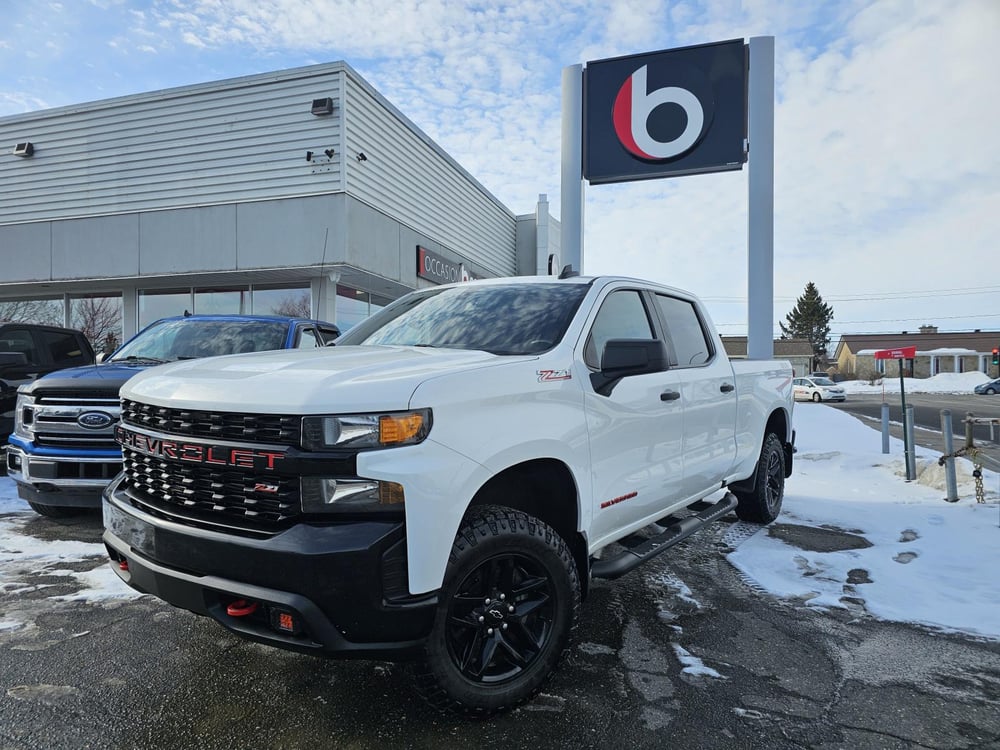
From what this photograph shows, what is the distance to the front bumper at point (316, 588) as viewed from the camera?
6.88 ft

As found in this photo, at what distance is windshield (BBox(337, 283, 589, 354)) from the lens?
316cm

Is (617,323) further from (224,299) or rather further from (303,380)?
(224,299)

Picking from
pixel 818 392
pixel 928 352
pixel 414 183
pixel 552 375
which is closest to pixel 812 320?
pixel 928 352

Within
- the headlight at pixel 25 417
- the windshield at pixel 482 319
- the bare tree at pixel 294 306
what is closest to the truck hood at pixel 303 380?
the windshield at pixel 482 319

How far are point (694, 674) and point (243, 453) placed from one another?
7.21 feet

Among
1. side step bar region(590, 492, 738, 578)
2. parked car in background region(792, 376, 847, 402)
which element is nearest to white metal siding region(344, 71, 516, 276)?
side step bar region(590, 492, 738, 578)

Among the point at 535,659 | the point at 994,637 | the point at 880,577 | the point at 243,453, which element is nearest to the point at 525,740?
the point at 535,659

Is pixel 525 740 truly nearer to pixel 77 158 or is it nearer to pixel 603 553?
pixel 603 553

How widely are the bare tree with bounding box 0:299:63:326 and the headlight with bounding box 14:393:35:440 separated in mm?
13791

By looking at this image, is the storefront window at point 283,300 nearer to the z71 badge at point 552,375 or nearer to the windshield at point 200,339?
the windshield at point 200,339

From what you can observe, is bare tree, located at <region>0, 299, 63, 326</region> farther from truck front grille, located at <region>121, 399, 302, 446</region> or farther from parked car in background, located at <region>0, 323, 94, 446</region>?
truck front grille, located at <region>121, 399, 302, 446</region>

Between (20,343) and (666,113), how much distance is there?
9.52m

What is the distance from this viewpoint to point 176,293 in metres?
15.2

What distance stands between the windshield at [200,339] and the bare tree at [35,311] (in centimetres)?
1301
